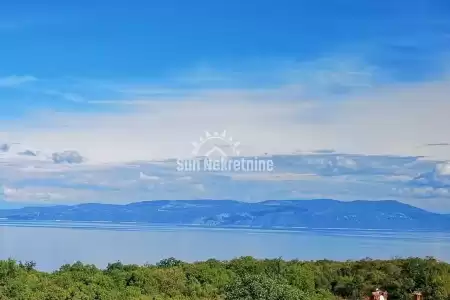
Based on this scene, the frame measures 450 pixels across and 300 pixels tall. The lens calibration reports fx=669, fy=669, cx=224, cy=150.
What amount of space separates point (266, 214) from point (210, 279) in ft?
18.2

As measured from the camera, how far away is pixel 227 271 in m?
18.4

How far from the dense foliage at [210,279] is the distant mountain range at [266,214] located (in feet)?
7.94

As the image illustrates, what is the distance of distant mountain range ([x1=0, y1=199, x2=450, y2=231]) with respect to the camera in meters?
22.3

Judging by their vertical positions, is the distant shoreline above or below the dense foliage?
above

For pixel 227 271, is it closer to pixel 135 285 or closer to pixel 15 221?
pixel 135 285

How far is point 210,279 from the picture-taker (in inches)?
699

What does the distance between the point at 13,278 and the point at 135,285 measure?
2.89m

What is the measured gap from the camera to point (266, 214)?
74.9 feet

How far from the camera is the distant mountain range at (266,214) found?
2233 cm

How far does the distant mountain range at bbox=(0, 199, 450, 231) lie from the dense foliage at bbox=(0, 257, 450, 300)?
7.94ft

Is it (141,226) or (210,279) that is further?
(141,226)

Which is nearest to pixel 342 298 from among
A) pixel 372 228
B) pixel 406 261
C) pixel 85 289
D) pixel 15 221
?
pixel 406 261

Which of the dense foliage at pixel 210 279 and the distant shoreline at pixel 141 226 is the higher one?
the distant shoreline at pixel 141 226

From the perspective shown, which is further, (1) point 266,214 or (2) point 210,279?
(1) point 266,214
